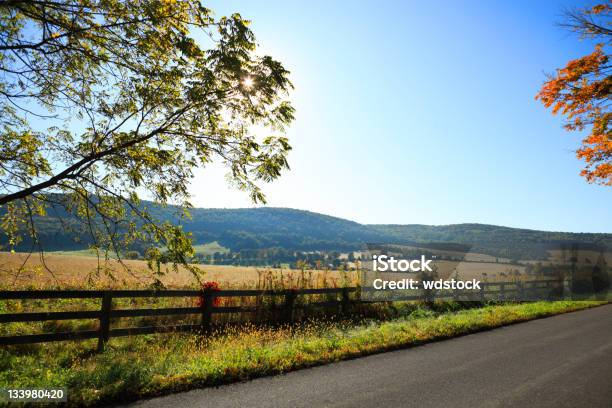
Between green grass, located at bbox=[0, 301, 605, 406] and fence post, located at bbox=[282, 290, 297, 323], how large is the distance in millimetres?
824

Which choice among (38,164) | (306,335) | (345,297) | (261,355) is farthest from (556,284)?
(38,164)

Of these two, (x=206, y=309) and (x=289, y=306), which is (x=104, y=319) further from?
(x=289, y=306)

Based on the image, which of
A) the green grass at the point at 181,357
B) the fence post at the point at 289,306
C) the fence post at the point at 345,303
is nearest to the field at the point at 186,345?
the green grass at the point at 181,357

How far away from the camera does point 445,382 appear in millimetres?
6895

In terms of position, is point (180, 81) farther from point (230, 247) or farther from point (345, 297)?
point (230, 247)

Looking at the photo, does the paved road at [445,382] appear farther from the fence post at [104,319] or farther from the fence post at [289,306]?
the fence post at [289,306]

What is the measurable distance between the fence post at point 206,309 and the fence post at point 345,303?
5.63 metres

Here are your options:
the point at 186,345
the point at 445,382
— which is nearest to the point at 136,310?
the point at 186,345

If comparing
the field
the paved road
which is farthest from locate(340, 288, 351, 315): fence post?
the paved road

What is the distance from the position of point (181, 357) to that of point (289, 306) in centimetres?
592

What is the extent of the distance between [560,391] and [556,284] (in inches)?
1093

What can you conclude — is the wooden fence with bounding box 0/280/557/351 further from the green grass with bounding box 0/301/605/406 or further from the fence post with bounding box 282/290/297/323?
the green grass with bounding box 0/301/605/406

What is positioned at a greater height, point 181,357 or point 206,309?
point 206,309

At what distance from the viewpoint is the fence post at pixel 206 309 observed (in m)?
11.2
